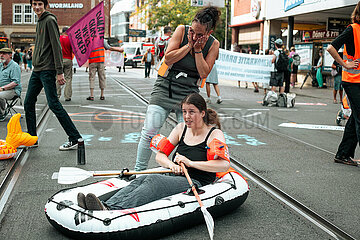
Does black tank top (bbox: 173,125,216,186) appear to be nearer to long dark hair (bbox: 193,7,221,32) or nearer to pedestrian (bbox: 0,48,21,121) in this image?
long dark hair (bbox: 193,7,221,32)

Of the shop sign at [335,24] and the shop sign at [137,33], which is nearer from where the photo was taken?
the shop sign at [335,24]

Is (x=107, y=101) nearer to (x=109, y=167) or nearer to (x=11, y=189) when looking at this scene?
(x=109, y=167)

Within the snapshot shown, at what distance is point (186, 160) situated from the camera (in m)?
4.12

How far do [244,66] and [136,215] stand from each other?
15921 mm

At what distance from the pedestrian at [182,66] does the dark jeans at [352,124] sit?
2.33m

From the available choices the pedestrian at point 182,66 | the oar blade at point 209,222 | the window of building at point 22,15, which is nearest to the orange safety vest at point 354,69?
the pedestrian at point 182,66

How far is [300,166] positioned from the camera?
6266 millimetres

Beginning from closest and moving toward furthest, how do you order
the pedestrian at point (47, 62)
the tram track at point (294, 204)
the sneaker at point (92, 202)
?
the sneaker at point (92, 202)
the tram track at point (294, 204)
the pedestrian at point (47, 62)

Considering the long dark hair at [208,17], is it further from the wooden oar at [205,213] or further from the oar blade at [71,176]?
the oar blade at [71,176]

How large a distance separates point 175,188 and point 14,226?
1.36 metres

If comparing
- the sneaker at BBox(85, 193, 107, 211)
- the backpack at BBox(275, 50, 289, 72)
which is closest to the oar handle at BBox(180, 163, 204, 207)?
the sneaker at BBox(85, 193, 107, 211)

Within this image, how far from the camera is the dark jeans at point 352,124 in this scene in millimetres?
5991

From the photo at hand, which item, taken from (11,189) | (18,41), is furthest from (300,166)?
(18,41)

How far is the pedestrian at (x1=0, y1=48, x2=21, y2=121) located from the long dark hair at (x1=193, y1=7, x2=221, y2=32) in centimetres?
638
